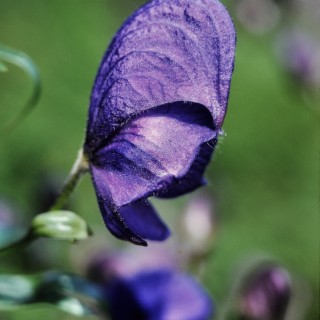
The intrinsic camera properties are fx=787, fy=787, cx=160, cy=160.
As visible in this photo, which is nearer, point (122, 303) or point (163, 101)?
point (163, 101)

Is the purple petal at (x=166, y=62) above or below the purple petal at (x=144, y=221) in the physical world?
above

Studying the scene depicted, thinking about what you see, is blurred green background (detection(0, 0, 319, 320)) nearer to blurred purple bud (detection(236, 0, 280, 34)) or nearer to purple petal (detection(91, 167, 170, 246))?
blurred purple bud (detection(236, 0, 280, 34))

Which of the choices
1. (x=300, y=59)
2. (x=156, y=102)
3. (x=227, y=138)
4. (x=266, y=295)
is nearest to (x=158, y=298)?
(x=266, y=295)

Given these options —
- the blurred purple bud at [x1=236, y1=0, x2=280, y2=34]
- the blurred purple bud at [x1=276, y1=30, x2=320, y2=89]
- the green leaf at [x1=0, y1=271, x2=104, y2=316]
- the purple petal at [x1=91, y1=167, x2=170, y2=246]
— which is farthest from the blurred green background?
the purple petal at [x1=91, y1=167, x2=170, y2=246]

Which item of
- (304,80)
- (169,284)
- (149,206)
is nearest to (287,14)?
(304,80)

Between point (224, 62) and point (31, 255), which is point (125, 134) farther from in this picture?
point (31, 255)

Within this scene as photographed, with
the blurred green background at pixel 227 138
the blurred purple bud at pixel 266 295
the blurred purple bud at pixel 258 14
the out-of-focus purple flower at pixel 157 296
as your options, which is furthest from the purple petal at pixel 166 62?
the blurred purple bud at pixel 258 14

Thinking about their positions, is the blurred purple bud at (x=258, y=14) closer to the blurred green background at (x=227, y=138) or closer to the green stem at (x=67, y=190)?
the blurred green background at (x=227, y=138)
